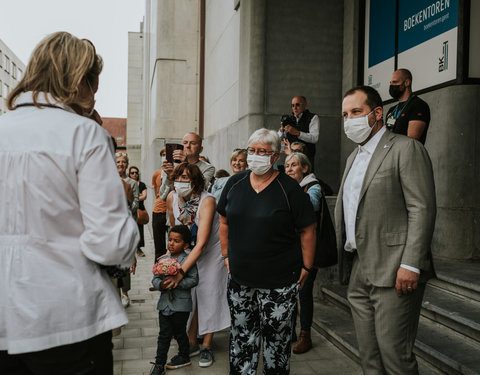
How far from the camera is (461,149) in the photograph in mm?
5695

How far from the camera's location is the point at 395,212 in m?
2.78

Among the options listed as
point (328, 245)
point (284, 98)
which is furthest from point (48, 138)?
point (284, 98)

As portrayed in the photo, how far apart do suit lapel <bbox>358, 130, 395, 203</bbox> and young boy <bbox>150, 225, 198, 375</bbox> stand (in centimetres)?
193

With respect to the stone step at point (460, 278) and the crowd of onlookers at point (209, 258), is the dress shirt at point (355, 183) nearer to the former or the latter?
the crowd of onlookers at point (209, 258)

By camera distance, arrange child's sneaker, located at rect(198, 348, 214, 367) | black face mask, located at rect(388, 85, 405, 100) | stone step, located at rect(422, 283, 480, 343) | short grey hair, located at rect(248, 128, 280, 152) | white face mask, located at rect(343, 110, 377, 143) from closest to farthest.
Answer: white face mask, located at rect(343, 110, 377, 143)
short grey hair, located at rect(248, 128, 280, 152)
stone step, located at rect(422, 283, 480, 343)
child's sneaker, located at rect(198, 348, 214, 367)
black face mask, located at rect(388, 85, 405, 100)

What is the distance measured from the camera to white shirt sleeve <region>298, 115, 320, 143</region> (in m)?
6.67

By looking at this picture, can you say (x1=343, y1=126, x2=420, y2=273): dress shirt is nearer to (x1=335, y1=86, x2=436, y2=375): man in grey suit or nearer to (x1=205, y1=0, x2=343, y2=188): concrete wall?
(x1=335, y1=86, x2=436, y2=375): man in grey suit

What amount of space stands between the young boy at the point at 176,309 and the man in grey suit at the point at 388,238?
170 cm

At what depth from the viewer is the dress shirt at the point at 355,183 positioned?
3.00m

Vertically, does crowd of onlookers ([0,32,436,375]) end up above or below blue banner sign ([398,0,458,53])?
below

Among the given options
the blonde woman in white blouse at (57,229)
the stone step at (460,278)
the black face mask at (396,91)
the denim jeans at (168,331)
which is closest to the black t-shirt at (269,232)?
the denim jeans at (168,331)

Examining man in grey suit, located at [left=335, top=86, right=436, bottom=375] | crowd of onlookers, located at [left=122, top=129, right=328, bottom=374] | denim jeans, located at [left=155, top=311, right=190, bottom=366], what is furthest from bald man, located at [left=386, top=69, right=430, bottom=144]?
denim jeans, located at [left=155, top=311, right=190, bottom=366]

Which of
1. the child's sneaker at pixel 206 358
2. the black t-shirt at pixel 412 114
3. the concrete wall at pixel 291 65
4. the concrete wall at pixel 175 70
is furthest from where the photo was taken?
the concrete wall at pixel 175 70

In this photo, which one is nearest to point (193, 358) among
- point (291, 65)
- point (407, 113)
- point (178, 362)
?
point (178, 362)
